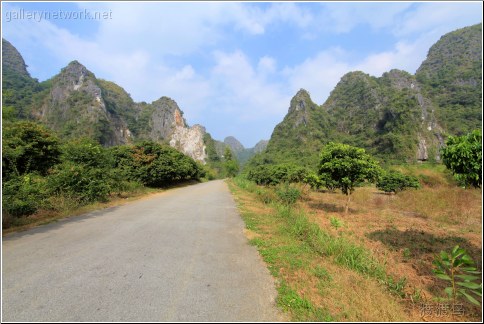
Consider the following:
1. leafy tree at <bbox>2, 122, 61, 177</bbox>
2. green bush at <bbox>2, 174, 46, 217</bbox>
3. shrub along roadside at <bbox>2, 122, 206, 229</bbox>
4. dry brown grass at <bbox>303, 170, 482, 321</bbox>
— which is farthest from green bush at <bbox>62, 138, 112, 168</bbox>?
dry brown grass at <bbox>303, 170, 482, 321</bbox>

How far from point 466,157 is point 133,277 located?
6043mm

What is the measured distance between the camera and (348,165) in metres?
10.0

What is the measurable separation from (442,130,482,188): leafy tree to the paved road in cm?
394

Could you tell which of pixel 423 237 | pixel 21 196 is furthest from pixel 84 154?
pixel 423 237

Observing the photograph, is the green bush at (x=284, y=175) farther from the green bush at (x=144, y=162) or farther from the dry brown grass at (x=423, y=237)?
the dry brown grass at (x=423, y=237)

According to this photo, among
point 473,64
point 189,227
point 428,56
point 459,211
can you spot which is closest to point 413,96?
point 473,64

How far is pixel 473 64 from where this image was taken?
10288 centimetres

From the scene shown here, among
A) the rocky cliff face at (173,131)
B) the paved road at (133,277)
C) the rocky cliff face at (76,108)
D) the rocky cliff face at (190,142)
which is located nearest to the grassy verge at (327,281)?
the paved road at (133,277)

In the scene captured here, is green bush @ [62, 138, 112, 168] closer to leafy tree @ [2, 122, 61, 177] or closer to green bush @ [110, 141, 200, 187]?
leafy tree @ [2, 122, 61, 177]

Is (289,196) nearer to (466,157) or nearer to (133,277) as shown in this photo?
(466,157)

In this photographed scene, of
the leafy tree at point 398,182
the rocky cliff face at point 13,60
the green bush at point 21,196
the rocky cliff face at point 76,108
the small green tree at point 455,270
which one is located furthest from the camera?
the rocky cliff face at point 13,60

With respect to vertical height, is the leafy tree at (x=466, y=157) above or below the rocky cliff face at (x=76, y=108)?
below

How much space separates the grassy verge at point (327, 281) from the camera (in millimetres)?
3285

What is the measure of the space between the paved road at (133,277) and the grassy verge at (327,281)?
1.08 ft
